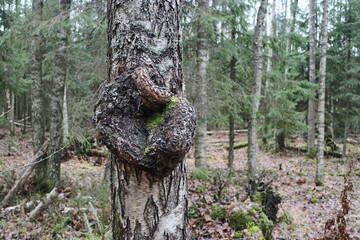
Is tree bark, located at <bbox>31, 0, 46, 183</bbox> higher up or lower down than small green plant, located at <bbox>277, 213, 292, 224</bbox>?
higher up

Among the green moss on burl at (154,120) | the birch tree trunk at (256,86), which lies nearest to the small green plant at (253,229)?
the green moss on burl at (154,120)

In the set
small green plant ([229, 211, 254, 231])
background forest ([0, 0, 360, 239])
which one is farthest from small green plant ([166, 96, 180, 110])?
small green plant ([229, 211, 254, 231])

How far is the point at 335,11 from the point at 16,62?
19585 mm

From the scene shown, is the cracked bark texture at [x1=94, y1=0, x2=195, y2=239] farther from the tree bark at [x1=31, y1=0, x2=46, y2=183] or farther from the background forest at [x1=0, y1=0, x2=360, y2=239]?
the tree bark at [x1=31, y1=0, x2=46, y2=183]

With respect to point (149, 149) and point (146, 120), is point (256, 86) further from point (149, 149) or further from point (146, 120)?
point (149, 149)

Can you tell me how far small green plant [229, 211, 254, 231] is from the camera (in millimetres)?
5098

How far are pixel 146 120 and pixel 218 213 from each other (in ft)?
14.4

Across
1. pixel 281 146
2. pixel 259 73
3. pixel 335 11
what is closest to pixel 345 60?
pixel 335 11

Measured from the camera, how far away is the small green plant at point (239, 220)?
510 cm

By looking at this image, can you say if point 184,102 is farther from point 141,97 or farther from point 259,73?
point 259,73

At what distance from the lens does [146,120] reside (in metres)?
1.61

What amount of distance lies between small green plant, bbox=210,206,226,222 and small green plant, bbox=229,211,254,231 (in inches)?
8.3

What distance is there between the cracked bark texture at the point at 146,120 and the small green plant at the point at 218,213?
12.7 ft

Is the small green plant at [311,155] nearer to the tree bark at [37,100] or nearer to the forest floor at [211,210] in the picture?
the forest floor at [211,210]
